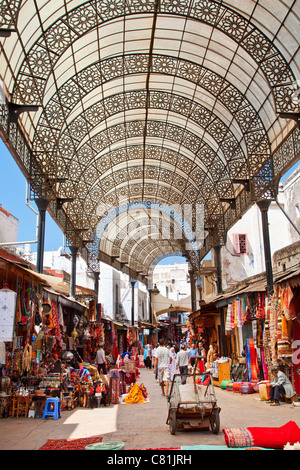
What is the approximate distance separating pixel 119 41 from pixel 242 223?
572 inches

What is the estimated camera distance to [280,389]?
9375 mm

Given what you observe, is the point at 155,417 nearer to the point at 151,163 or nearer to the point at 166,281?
the point at 151,163

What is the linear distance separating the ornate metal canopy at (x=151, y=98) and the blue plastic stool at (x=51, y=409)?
5.95 metres

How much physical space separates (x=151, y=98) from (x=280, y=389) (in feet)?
37.3

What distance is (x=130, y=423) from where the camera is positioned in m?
7.47

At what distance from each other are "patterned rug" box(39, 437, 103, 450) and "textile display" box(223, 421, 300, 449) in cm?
187

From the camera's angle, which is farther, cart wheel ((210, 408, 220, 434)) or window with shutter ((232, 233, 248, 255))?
window with shutter ((232, 233, 248, 255))

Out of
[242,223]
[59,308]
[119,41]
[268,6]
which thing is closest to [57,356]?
[59,308]

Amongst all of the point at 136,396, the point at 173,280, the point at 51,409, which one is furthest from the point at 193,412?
the point at 173,280

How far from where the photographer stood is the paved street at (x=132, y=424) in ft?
19.4

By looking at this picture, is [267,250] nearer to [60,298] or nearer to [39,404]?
[60,298]

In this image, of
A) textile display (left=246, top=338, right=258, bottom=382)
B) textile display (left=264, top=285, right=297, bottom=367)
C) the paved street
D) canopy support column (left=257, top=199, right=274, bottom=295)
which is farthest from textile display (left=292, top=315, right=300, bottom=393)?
textile display (left=246, top=338, right=258, bottom=382)

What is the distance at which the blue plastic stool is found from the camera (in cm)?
817

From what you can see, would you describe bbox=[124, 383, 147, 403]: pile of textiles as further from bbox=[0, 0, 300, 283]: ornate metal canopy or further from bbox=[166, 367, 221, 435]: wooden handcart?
bbox=[0, 0, 300, 283]: ornate metal canopy
